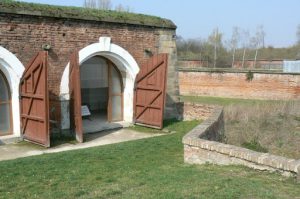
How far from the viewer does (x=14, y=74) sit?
37.9ft

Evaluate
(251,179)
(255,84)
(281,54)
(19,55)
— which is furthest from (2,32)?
(281,54)

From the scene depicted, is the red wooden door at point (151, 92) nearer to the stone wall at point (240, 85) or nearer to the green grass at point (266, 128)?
the green grass at point (266, 128)

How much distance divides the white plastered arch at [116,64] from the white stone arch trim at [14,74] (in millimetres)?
1360

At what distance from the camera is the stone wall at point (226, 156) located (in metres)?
6.35

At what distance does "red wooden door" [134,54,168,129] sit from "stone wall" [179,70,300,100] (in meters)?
15.3

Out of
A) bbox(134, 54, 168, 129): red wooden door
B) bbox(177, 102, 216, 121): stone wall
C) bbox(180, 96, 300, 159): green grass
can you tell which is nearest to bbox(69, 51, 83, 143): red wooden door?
bbox(134, 54, 168, 129): red wooden door

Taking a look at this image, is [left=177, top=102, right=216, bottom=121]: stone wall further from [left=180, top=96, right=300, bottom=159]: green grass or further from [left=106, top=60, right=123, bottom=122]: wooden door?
[left=106, top=60, right=123, bottom=122]: wooden door

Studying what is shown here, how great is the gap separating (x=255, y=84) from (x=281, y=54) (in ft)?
85.7

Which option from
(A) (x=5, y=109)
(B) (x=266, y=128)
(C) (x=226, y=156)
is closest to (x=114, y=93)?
(A) (x=5, y=109)

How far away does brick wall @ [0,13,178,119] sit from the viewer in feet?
37.3

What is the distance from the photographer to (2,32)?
11.1 metres

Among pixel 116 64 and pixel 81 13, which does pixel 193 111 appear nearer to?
pixel 116 64

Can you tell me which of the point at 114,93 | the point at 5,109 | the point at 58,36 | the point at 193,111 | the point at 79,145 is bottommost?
the point at 79,145

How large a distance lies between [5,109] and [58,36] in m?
2.77
